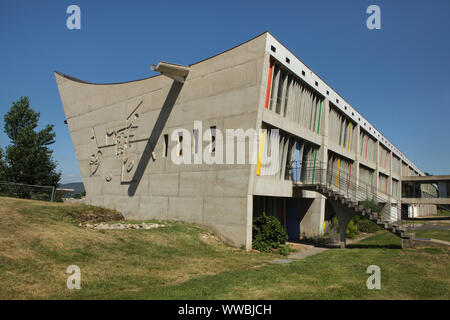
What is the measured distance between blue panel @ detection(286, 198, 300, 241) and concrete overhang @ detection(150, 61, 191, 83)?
12389mm

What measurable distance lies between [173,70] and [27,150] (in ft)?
84.1

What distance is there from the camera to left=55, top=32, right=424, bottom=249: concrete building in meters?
16.5

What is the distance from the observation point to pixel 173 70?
18.8m

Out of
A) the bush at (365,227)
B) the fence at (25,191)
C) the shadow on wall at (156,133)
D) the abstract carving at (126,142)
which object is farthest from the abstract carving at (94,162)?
the bush at (365,227)

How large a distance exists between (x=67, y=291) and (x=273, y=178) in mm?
12885

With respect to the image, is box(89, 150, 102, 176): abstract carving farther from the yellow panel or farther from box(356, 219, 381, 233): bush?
box(356, 219, 381, 233): bush

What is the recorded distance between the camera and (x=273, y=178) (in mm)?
18453

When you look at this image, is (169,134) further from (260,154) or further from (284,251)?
(284,251)

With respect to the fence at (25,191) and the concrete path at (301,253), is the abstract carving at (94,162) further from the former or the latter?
the concrete path at (301,253)

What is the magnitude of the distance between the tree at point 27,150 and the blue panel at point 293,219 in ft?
92.7

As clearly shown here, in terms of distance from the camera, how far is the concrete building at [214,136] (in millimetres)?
16484

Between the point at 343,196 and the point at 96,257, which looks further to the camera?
the point at 343,196

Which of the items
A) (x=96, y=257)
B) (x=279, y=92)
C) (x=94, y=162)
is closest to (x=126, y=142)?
(x=94, y=162)

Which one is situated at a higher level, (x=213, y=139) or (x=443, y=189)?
(x=213, y=139)
